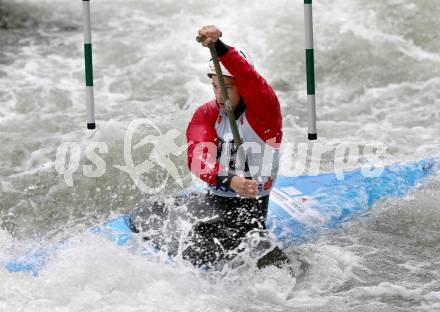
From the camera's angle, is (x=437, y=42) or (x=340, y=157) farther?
(x=437, y=42)

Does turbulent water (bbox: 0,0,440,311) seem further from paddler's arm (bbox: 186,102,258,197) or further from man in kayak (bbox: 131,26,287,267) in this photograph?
paddler's arm (bbox: 186,102,258,197)

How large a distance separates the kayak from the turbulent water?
7cm

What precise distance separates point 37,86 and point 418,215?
11.9 ft

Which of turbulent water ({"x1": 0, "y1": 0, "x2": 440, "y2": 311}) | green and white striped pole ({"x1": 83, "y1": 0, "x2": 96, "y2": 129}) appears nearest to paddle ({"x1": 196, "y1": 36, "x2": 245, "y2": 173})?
turbulent water ({"x1": 0, "y1": 0, "x2": 440, "y2": 311})

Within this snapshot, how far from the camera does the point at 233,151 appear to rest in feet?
11.7

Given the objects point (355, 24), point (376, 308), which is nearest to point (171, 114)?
point (355, 24)

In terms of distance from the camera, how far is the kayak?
3701 mm

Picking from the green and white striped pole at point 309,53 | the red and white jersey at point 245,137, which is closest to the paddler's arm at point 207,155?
the red and white jersey at point 245,137

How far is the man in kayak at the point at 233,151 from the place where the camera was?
3.39 meters

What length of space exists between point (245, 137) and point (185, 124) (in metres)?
2.54

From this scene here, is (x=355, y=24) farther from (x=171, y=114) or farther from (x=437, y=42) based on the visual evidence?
(x=171, y=114)

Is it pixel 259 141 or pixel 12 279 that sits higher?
pixel 259 141

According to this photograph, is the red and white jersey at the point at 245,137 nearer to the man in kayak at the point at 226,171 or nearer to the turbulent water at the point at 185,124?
the man in kayak at the point at 226,171

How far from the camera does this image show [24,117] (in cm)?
622
